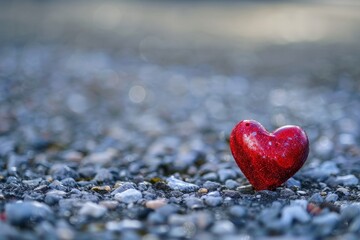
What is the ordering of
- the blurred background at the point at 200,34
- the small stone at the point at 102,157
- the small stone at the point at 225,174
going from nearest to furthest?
the small stone at the point at 225,174 < the small stone at the point at 102,157 < the blurred background at the point at 200,34

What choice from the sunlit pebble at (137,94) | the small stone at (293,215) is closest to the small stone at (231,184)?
the small stone at (293,215)

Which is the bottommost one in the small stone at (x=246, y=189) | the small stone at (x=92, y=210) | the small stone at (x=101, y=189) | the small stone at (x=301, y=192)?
the small stone at (x=301, y=192)

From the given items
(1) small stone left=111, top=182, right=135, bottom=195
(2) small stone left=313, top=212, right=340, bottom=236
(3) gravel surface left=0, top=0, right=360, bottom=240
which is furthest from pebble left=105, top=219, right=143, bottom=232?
(2) small stone left=313, top=212, right=340, bottom=236

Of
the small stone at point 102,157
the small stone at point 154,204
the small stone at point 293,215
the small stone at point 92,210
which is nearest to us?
the small stone at point 293,215

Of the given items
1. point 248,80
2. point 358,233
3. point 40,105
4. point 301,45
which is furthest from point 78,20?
point 358,233

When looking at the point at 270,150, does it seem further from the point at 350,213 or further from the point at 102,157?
the point at 102,157

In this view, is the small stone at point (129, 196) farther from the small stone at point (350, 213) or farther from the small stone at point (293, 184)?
the small stone at point (350, 213)

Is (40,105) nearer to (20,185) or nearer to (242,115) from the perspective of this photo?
(242,115)

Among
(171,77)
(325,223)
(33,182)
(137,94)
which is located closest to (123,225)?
(325,223)
